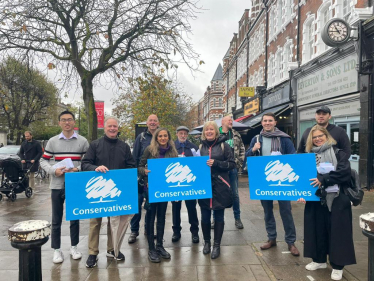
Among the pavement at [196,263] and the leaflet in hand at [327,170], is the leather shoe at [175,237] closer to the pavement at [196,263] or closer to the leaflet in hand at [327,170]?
the pavement at [196,263]

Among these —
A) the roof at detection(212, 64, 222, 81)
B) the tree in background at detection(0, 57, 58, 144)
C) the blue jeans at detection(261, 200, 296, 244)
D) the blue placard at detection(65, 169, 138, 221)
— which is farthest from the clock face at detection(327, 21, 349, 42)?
the roof at detection(212, 64, 222, 81)

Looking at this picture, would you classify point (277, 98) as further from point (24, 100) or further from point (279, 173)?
point (24, 100)

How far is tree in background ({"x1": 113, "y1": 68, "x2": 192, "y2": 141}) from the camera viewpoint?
9.77 m

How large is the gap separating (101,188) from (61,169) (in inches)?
24.4

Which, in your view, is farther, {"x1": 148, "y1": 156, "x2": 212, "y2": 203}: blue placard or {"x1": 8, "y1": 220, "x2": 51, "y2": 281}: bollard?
{"x1": 148, "y1": 156, "x2": 212, "y2": 203}: blue placard

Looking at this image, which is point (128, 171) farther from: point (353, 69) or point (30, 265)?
point (353, 69)

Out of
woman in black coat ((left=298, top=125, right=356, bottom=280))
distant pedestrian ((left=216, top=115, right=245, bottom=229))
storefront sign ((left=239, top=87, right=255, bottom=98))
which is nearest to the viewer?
woman in black coat ((left=298, top=125, right=356, bottom=280))

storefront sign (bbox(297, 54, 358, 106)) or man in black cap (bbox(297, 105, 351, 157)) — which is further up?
storefront sign (bbox(297, 54, 358, 106))

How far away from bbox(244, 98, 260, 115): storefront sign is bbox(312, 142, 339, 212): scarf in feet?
54.9

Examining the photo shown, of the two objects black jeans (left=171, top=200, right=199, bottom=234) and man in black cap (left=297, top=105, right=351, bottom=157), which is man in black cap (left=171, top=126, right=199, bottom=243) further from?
man in black cap (left=297, top=105, right=351, bottom=157)

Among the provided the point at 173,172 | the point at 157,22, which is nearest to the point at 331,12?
the point at 157,22

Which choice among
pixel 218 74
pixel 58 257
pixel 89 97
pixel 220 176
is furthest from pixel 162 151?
pixel 218 74

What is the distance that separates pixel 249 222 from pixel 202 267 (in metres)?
2.25

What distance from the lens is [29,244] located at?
2.54m
